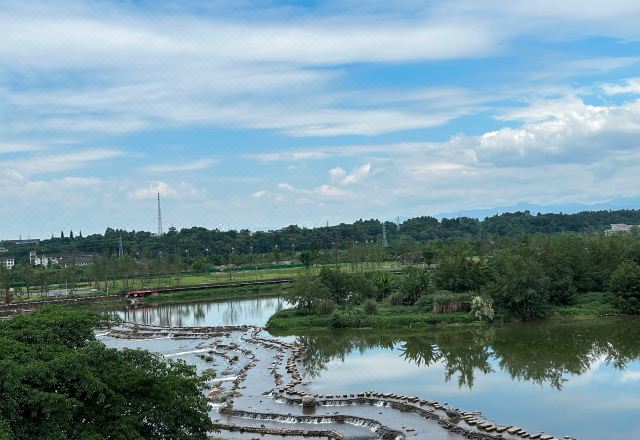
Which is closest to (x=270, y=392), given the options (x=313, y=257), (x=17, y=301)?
(x=17, y=301)

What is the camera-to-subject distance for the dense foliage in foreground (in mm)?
14828

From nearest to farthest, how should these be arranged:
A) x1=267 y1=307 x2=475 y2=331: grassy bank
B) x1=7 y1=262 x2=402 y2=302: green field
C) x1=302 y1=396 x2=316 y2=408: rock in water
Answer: x1=302 y1=396 x2=316 y2=408: rock in water < x1=267 y1=307 x2=475 y2=331: grassy bank < x1=7 y1=262 x2=402 y2=302: green field

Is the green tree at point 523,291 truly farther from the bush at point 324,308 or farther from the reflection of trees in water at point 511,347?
the bush at point 324,308

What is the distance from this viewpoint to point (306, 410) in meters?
27.7

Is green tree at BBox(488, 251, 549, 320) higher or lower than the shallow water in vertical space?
higher

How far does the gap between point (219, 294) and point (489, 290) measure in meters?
39.1

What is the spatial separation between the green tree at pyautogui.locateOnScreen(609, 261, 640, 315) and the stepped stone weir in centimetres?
2452

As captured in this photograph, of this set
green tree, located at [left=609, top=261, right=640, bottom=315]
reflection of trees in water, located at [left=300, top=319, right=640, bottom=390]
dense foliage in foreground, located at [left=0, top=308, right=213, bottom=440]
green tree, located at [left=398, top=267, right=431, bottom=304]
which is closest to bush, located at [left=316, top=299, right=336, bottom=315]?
reflection of trees in water, located at [left=300, top=319, right=640, bottom=390]

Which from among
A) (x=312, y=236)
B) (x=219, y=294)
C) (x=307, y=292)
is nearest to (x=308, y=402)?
(x=307, y=292)

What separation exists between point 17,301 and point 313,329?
44.1 m

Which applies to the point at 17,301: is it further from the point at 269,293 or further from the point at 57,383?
the point at 57,383

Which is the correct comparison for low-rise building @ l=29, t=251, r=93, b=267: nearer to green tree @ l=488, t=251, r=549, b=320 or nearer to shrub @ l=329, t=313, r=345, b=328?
shrub @ l=329, t=313, r=345, b=328

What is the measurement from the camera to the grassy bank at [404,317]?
46.8 m

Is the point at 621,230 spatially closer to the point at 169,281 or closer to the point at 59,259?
the point at 169,281
